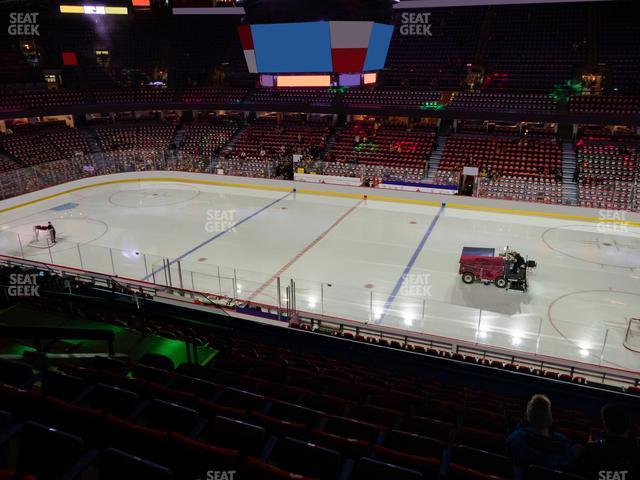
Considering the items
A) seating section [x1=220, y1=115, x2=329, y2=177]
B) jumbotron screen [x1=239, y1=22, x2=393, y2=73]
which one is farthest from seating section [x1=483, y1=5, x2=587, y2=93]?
jumbotron screen [x1=239, y1=22, x2=393, y2=73]

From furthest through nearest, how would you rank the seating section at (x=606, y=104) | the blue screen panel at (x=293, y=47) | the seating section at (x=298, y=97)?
the seating section at (x=298, y=97), the seating section at (x=606, y=104), the blue screen panel at (x=293, y=47)

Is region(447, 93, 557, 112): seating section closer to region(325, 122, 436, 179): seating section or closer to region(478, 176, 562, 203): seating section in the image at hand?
region(325, 122, 436, 179): seating section

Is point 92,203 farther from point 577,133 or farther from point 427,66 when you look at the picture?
point 577,133

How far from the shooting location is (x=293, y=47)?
29.4 feet

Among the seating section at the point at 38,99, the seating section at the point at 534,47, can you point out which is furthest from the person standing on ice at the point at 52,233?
the seating section at the point at 534,47

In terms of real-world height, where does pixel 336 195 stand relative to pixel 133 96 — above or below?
below

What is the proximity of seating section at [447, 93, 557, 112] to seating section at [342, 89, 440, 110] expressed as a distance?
1254mm

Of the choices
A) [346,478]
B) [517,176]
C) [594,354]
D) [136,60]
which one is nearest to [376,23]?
[594,354]

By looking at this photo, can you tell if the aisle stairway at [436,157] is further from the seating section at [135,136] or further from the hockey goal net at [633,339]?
the seating section at [135,136]

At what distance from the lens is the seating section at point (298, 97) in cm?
2738

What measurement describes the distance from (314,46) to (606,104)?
19.7m

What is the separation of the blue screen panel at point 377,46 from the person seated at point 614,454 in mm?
7587

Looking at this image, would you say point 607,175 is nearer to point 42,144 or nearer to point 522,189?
point 522,189

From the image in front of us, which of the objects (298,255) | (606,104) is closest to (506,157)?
(606,104)
